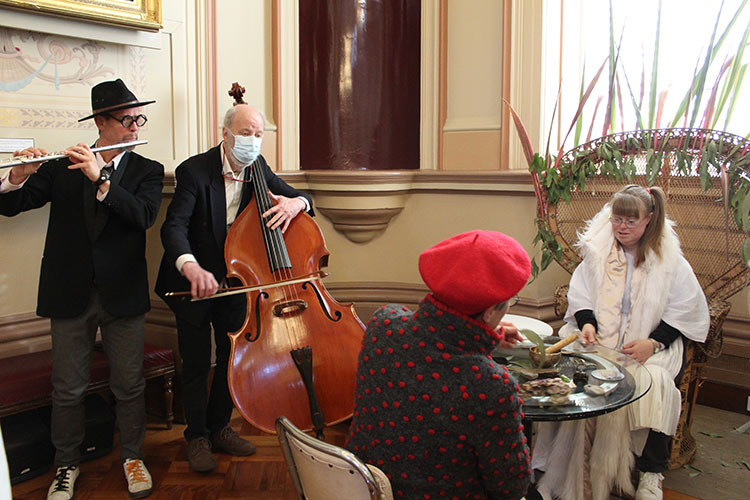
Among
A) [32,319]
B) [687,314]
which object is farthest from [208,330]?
[687,314]

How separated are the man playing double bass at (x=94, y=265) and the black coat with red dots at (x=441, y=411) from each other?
128 cm

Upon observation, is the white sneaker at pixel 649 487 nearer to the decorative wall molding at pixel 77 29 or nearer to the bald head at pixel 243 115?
the bald head at pixel 243 115

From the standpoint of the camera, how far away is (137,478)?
7.59 feet

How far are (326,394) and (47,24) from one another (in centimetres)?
167

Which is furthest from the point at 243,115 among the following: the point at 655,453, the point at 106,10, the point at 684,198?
the point at 655,453

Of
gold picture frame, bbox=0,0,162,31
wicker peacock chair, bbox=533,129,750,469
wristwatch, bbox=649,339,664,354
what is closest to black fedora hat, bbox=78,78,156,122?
gold picture frame, bbox=0,0,162,31

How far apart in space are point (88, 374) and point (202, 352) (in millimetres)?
372

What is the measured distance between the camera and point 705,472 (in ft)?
8.23

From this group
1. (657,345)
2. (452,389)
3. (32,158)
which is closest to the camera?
(452,389)

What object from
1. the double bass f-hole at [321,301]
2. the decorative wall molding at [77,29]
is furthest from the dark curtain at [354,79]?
the double bass f-hole at [321,301]

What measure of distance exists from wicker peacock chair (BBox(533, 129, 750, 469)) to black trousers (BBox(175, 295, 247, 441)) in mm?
1235

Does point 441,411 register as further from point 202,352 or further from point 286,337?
point 202,352

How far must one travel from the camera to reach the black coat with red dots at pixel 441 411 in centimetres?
121

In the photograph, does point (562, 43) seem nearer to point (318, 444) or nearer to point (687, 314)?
point (687, 314)
